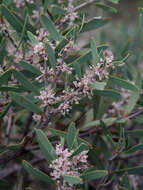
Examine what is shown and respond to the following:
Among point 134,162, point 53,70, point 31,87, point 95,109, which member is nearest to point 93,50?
point 53,70

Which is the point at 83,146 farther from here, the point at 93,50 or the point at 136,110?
the point at 136,110

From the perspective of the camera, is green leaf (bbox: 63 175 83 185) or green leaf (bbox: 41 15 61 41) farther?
green leaf (bbox: 41 15 61 41)

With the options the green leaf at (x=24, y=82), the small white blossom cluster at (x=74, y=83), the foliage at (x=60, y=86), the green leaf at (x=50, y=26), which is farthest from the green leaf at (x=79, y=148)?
the green leaf at (x=50, y=26)

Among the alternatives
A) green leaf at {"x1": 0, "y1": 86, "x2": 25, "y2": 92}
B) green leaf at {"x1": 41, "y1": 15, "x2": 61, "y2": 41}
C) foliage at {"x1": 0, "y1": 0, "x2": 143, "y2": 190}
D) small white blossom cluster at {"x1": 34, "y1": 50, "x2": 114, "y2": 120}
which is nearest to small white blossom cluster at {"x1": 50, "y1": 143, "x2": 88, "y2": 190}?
foliage at {"x1": 0, "y1": 0, "x2": 143, "y2": 190}

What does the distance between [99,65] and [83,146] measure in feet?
0.96

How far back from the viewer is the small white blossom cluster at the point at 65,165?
94 cm

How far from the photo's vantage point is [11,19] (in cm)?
109

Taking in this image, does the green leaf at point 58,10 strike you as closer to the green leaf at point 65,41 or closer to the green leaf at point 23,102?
the green leaf at point 65,41

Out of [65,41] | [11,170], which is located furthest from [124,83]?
[11,170]

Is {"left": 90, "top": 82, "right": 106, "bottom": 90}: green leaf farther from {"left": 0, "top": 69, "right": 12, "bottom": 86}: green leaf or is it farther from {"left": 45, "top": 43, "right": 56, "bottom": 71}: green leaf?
{"left": 0, "top": 69, "right": 12, "bottom": 86}: green leaf

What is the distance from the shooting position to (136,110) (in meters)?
1.40

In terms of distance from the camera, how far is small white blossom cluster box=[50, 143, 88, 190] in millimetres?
938

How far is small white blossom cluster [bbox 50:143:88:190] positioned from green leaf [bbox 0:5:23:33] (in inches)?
20.0

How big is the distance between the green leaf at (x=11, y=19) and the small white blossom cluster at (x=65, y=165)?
51cm
